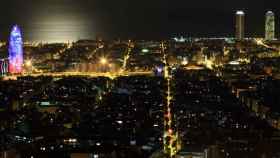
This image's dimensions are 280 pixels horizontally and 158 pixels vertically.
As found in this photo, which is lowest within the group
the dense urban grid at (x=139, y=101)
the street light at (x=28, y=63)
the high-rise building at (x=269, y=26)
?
the dense urban grid at (x=139, y=101)

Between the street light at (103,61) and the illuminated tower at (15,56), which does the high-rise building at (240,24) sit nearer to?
the street light at (103,61)

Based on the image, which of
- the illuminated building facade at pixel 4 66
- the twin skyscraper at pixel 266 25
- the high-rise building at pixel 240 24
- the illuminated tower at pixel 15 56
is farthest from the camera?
the high-rise building at pixel 240 24

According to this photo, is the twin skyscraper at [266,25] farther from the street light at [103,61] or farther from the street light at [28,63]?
the street light at [28,63]

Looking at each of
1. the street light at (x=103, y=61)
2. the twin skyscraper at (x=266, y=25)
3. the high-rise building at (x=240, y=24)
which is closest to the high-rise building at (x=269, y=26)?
the twin skyscraper at (x=266, y=25)

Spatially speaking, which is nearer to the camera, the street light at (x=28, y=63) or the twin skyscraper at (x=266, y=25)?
the street light at (x=28, y=63)

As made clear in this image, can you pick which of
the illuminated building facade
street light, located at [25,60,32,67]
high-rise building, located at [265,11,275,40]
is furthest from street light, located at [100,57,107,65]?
high-rise building, located at [265,11,275,40]

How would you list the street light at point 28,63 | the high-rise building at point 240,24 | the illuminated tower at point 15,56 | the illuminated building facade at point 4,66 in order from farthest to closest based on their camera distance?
the high-rise building at point 240,24
the street light at point 28,63
the illuminated tower at point 15,56
the illuminated building facade at point 4,66

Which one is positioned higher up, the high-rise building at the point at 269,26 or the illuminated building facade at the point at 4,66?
the high-rise building at the point at 269,26

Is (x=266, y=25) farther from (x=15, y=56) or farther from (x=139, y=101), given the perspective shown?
(x=139, y=101)

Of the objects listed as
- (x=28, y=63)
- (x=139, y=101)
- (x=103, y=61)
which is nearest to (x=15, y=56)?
(x=28, y=63)
